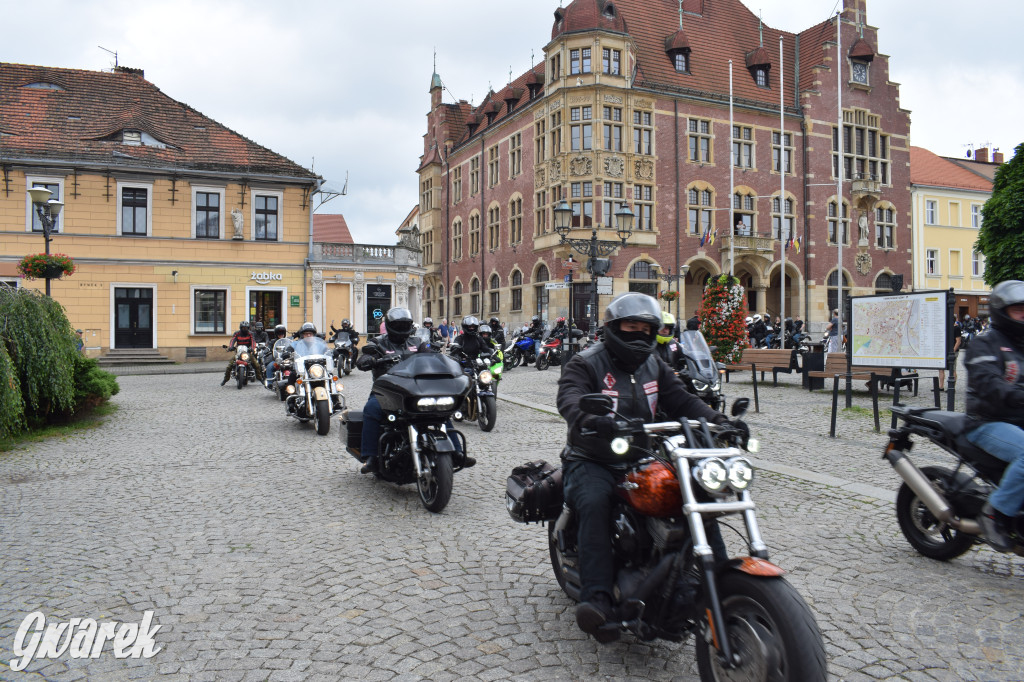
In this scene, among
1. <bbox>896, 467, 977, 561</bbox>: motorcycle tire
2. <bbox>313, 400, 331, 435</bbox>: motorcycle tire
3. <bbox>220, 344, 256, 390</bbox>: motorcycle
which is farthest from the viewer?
<bbox>220, 344, 256, 390</bbox>: motorcycle

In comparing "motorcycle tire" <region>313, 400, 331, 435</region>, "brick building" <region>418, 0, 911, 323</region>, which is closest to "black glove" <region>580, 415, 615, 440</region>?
"motorcycle tire" <region>313, 400, 331, 435</region>

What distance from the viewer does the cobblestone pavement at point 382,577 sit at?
3404 millimetres

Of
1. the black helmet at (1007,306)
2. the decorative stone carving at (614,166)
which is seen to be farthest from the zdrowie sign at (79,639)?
the decorative stone carving at (614,166)

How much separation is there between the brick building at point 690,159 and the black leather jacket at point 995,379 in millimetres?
32078

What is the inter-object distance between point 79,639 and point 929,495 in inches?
191

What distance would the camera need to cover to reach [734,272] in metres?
43.2

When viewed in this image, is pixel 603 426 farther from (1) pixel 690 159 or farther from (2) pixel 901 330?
(1) pixel 690 159

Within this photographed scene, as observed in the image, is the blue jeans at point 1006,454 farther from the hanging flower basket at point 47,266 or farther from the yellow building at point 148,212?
the yellow building at point 148,212

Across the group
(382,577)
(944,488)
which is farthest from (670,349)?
(382,577)

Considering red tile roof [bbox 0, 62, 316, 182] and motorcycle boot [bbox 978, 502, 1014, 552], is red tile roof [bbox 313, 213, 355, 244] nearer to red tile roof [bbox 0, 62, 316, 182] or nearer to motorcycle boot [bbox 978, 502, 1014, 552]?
red tile roof [bbox 0, 62, 316, 182]

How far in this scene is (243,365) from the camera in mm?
18547

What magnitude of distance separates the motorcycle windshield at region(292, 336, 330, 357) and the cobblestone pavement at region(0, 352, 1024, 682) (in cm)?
317

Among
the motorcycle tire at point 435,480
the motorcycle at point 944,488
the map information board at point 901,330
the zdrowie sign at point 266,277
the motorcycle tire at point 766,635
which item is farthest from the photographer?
the zdrowie sign at point 266,277

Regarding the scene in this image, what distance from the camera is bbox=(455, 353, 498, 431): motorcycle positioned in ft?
36.1
